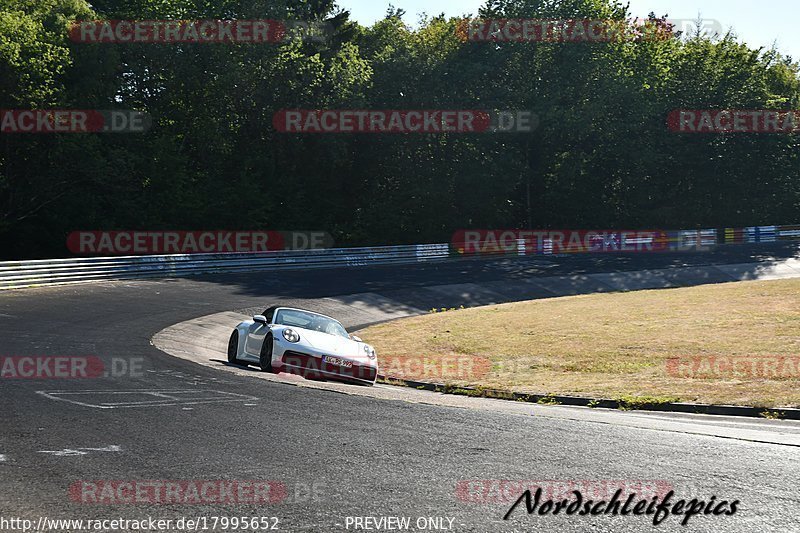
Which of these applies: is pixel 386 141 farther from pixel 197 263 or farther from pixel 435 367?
pixel 435 367

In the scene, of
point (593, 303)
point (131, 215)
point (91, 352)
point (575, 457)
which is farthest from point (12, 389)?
point (131, 215)

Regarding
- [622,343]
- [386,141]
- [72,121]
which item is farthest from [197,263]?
[386,141]

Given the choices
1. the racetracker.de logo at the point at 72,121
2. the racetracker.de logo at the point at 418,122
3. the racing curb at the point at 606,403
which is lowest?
the racing curb at the point at 606,403

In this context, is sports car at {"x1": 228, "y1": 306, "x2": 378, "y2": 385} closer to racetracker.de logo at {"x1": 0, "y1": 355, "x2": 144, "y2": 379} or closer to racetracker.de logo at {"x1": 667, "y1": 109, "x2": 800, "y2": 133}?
racetracker.de logo at {"x1": 0, "y1": 355, "x2": 144, "y2": 379}

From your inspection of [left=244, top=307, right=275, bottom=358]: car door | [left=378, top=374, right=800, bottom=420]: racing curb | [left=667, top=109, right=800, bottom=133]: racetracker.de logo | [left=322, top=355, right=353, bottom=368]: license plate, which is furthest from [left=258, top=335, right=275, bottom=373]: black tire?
[left=667, top=109, right=800, bottom=133]: racetracker.de logo

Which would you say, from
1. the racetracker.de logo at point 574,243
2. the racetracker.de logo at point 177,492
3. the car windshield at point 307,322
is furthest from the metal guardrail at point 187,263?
the racetracker.de logo at point 177,492

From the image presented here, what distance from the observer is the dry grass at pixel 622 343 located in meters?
16.6

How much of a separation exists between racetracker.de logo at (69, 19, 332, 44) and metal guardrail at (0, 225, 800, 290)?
1725 cm

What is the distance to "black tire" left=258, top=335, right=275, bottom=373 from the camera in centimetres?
1642

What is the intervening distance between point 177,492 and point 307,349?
930 cm

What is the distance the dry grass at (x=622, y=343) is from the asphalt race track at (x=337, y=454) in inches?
131

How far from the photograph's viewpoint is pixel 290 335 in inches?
644

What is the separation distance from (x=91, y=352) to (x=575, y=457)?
1094cm

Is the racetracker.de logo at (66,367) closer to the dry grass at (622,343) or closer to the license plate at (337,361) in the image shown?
the license plate at (337,361)
